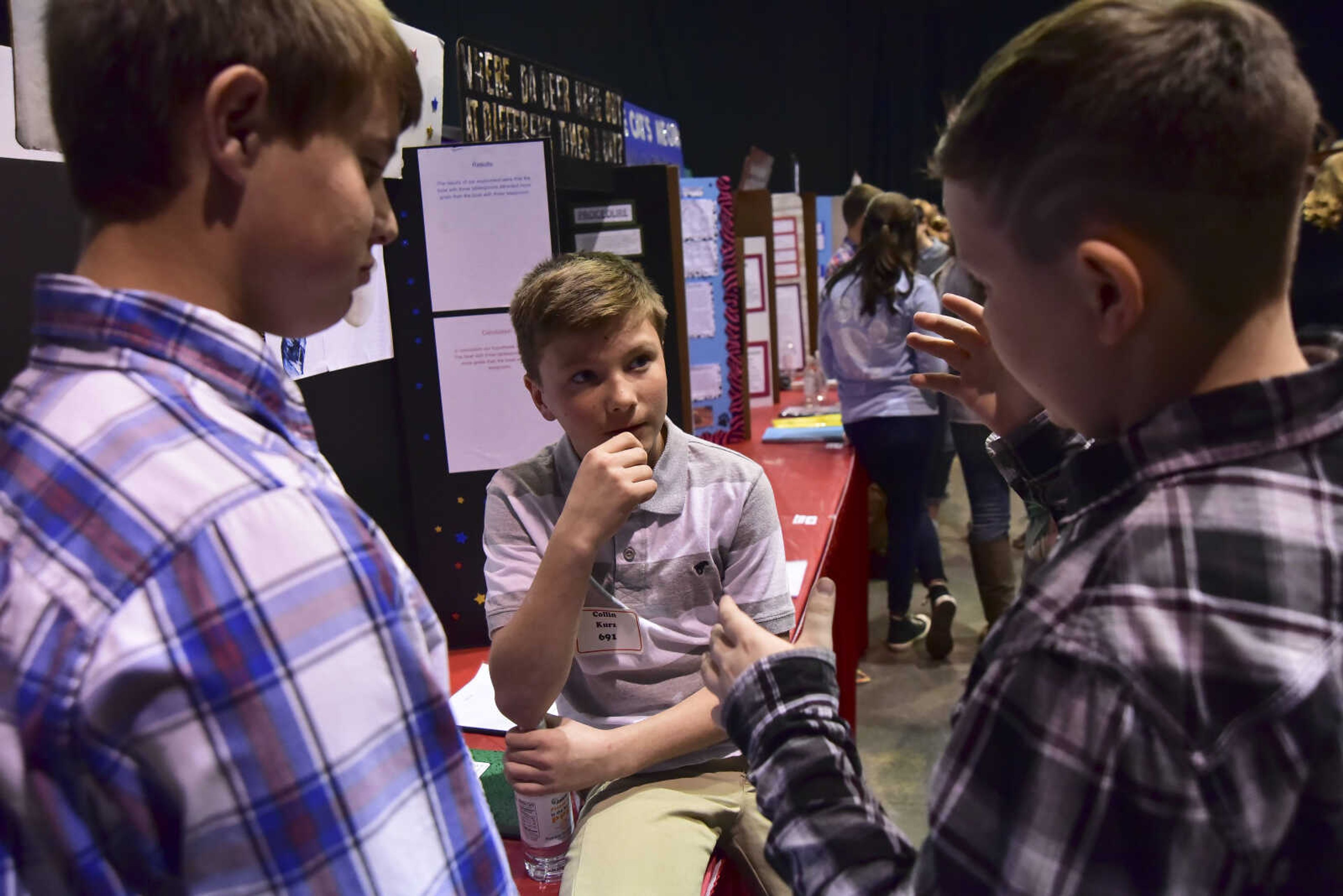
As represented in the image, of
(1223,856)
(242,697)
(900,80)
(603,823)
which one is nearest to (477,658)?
(603,823)

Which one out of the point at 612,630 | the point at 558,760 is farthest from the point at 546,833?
the point at 612,630

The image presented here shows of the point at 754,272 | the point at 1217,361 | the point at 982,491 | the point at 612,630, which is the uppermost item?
the point at 754,272

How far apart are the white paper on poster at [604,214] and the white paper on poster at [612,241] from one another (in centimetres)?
2

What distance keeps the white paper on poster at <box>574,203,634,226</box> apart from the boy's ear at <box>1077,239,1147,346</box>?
1.79 metres

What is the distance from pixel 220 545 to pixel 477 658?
142cm

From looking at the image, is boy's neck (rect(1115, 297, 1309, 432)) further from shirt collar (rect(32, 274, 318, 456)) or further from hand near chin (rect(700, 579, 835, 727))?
shirt collar (rect(32, 274, 318, 456))

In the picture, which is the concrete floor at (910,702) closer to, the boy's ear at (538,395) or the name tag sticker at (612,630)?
the name tag sticker at (612,630)

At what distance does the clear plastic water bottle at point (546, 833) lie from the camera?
1.11m

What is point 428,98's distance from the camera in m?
1.67

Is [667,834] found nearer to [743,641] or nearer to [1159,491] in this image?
[743,641]

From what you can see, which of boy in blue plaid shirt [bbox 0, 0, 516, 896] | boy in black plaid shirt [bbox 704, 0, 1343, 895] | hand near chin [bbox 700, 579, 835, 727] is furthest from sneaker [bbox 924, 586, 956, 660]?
boy in blue plaid shirt [bbox 0, 0, 516, 896]

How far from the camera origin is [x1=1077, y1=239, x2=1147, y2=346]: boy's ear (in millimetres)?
525

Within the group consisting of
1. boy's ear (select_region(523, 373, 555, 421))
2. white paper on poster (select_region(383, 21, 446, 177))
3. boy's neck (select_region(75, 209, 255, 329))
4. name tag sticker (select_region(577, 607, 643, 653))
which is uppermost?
white paper on poster (select_region(383, 21, 446, 177))

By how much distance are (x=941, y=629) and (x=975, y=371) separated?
8.13 ft
